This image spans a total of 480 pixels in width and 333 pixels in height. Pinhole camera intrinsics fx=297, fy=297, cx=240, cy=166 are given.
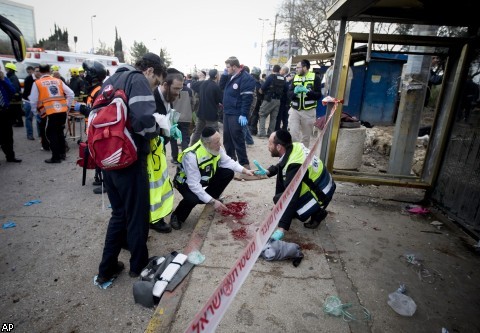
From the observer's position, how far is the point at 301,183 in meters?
3.26

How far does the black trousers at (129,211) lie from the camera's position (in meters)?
2.30

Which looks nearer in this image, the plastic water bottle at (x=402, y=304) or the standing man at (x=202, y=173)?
the plastic water bottle at (x=402, y=304)

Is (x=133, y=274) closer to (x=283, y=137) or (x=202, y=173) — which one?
(x=202, y=173)

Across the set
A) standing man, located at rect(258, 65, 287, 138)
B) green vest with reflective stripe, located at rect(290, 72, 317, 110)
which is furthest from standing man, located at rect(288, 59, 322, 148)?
standing man, located at rect(258, 65, 287, 138)

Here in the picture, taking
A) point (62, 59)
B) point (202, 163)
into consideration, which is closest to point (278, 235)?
point (202, 163)

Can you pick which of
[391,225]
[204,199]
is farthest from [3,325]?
[391,225]

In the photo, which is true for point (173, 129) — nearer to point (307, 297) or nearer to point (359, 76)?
point (307, 297)

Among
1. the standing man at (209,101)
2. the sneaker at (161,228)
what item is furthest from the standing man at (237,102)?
the sneaker at (161,228)

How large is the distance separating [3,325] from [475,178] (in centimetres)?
477

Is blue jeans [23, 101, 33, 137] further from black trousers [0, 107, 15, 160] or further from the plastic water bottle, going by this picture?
the plastic water bottle

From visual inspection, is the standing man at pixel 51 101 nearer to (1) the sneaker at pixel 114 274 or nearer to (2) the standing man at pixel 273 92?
(1) the sneaker at pixel 114 274

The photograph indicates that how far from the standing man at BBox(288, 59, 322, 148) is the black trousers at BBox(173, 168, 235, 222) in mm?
2910

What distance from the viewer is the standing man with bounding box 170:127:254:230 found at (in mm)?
3318

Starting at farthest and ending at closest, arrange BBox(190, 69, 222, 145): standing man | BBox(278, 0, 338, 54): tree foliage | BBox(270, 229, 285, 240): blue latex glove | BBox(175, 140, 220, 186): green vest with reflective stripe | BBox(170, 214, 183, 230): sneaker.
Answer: BBox(278, 0, 338, 54): tree foliage, BBox(190, 69, 222, 145): standing man, BBox(170, 214, 183, 230): sneaker, BBox(175, 140, 220, 186): green vest with reflective stripe, BBox(270, 229, 285, 240): blue latex glove
